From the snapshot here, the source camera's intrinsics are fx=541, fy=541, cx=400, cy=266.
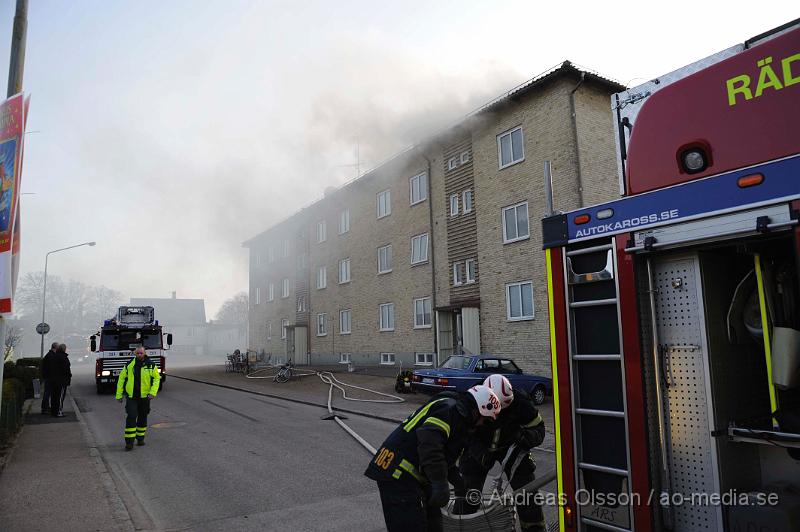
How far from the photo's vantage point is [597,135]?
1694 centimetres

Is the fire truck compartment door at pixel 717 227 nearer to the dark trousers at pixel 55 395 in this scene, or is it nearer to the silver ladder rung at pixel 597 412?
the silver ladder rung at pixel 597 412

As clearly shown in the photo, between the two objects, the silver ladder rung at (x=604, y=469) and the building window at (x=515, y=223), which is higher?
the building window at (x=515, y=223)

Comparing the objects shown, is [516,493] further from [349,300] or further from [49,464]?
[349,300]

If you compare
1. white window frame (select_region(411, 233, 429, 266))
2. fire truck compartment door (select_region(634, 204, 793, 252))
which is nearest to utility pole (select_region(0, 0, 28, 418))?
fire truck compartment door (select_region(634, 204, 793, 252))

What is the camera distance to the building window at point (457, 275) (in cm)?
2034

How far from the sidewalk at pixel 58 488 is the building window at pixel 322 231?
2138 cm

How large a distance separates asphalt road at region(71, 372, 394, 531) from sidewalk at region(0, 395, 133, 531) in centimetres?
22

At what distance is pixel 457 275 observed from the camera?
67.4 feet

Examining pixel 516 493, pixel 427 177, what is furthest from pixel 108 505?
pixel 427 177

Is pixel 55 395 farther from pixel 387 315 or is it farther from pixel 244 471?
pixel 387 315

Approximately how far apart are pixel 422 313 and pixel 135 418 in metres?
14.5

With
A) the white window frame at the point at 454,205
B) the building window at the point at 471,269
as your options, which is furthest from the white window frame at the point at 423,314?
the white window frame at the point at 454,205

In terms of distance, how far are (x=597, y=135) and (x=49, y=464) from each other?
52.6ft

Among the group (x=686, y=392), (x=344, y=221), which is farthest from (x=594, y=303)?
(x=344, y=221)
